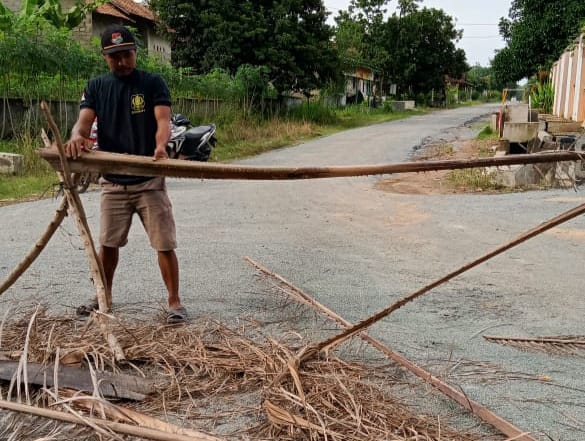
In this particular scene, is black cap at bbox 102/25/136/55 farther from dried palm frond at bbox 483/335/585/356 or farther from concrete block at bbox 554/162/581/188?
concrete block at bbox 554/162/581/188

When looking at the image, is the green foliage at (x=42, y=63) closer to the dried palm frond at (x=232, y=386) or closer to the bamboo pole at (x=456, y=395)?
the dried palm frond at (x=232, y=386)

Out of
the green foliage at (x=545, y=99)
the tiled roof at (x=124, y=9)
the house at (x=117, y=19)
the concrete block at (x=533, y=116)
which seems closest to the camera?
the concrete block at (x=533, y=116)

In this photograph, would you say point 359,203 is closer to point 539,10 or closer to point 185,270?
point 185,270

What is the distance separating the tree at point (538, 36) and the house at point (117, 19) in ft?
50.6

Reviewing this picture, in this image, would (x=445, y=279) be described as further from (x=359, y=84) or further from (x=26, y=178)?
(x=359, y=84)

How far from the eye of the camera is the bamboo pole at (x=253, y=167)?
2.18 m

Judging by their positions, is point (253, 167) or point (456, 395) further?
point (456, 395)

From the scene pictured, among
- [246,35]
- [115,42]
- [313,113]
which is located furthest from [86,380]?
[313,113]

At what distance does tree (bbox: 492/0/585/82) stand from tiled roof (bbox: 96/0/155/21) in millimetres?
16113

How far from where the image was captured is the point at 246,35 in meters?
21.4

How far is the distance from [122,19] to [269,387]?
84.1 ft

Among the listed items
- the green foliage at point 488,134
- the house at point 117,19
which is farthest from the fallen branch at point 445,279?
the house at point 117,19

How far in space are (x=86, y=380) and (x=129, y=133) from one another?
59.5 inches

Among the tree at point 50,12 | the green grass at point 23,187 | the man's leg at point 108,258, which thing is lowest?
the green grass at point 23,187
